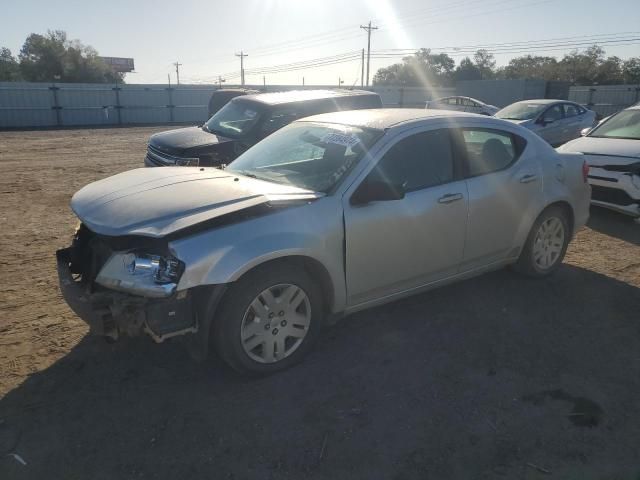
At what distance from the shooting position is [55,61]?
201ft

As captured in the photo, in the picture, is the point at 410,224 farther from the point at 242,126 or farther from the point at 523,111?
the point at 523,111

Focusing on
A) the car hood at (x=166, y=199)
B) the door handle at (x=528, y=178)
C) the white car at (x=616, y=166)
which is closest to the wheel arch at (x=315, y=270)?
the car hood at (x=166, y=199)

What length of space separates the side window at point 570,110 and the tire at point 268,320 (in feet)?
45.6

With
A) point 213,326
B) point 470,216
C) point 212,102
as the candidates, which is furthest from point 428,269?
point 212,102

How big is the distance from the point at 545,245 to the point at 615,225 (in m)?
2.97

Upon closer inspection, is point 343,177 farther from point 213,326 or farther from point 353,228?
point 213,326

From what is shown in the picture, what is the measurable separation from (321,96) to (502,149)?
438cm

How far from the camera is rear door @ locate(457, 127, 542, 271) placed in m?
4.23

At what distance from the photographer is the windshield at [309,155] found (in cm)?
370

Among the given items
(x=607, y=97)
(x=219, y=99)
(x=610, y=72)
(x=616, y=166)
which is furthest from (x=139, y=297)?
(x=610, y=72)

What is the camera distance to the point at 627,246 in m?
6.15

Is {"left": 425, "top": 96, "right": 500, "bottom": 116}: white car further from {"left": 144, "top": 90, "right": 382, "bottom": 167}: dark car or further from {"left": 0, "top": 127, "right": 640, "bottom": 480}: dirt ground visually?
{"left": 0, "top": 127, "right": 640, "bottom": 480}: dirt ground

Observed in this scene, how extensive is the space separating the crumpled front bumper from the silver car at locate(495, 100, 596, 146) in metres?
A: 12.9

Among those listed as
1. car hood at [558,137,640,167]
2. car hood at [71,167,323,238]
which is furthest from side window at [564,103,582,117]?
car hood at [71,167,323,238]
